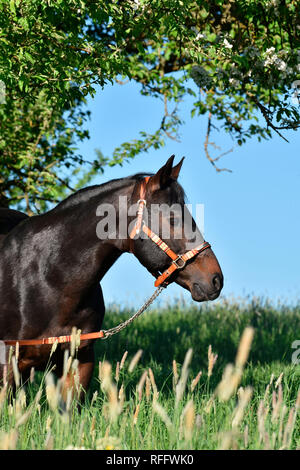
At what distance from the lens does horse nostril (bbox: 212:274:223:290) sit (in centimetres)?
486

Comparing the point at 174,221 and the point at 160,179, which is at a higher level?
the point at 160,179

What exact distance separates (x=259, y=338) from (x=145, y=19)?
727 centimetres

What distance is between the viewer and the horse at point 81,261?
16.0 ft

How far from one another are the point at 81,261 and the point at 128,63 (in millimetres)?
5166

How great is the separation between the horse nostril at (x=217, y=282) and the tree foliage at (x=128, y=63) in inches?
137

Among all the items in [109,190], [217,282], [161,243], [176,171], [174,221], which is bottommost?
[217,282]

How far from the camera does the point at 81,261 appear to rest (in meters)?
5.05

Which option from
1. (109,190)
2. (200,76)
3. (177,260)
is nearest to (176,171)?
(109,190)

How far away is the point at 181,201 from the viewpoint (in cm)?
492

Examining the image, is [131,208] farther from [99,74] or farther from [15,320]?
[99,74]

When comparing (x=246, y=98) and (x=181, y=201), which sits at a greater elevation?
(x=246, y=98)

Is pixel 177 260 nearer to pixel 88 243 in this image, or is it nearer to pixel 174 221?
pixel 174 221
